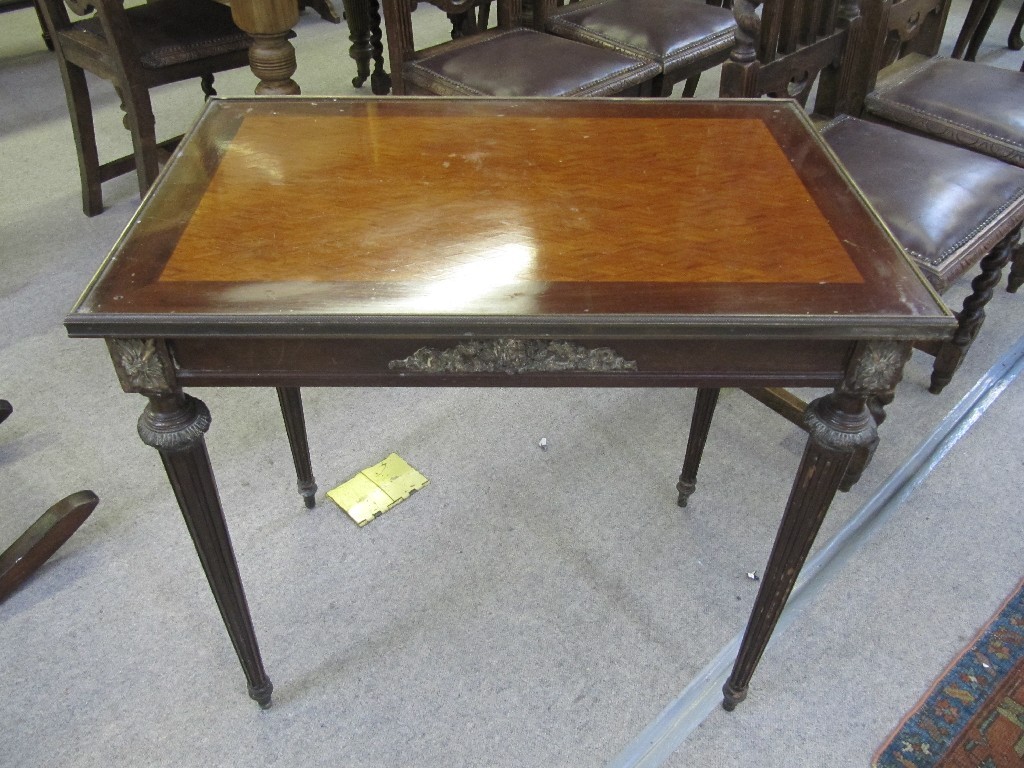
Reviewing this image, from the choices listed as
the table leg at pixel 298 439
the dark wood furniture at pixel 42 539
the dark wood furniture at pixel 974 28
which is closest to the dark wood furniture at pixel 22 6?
the dark wood furniture at pixel 42 539

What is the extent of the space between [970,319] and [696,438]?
0.76 metres

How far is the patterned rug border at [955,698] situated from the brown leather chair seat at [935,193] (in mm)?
583

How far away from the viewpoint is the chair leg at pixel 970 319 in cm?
164

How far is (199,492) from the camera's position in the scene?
3.03ft

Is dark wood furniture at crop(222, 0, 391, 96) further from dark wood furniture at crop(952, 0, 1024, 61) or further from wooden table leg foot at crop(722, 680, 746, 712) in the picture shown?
dark wood furniture at crop(952, 0, 1024, 61)

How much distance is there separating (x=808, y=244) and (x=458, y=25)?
2174 millimetres

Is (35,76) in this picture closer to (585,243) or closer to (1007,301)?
(585,243)

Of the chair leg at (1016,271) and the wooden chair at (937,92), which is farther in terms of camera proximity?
the chair leg at (1016,271)

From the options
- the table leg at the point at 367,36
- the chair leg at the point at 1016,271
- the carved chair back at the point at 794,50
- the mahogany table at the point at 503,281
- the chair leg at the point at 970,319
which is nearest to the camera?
the mahogany table at the point at 503,281

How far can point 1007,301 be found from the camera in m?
2.13

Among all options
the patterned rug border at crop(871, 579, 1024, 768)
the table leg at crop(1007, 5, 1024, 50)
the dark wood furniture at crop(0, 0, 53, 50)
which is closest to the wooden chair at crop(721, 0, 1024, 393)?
the patterned rug border at crop(871, 579, 1024, 768)

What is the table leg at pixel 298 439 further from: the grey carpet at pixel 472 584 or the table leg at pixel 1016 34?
the table leg at pixel 1016 34

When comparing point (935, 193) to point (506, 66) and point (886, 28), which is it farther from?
point (506, 66)

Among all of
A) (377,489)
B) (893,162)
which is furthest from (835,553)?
(377,489)
